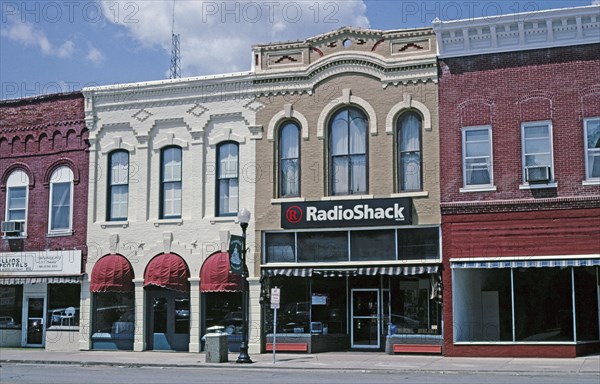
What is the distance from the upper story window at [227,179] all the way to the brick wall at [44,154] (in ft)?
16.9

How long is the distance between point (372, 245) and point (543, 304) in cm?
541

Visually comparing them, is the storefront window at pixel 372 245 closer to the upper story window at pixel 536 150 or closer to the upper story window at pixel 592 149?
the upper story window at pixel 536 150

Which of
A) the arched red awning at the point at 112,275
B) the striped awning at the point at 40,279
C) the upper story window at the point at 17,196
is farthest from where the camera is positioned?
the upper story window at the point at 17,196

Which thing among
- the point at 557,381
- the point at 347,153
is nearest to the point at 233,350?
the point at 347,153

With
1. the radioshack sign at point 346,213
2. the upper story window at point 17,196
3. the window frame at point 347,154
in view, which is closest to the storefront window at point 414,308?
the radioshack sign at point 346,213

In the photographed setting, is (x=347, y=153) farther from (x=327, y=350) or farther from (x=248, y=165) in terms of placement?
(x=327, y=350)

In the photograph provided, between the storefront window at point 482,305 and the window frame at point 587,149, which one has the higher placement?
the window frame at point 587,149

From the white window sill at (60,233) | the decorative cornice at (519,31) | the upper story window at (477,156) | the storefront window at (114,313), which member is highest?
the decorative cornice at (519,31)

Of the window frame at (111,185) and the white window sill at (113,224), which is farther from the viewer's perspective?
the window frame at (111,185)

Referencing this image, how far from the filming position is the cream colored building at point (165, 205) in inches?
1136

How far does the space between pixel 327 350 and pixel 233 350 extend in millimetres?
3145

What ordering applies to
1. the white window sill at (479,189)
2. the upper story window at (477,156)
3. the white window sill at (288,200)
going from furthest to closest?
1. the white window sill at (288,200)
2. the upper story window at (477,156)
3. the white window sill at (479,189)

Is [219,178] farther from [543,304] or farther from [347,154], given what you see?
[543,304]

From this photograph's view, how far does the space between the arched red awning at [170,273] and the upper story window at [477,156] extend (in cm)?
985
